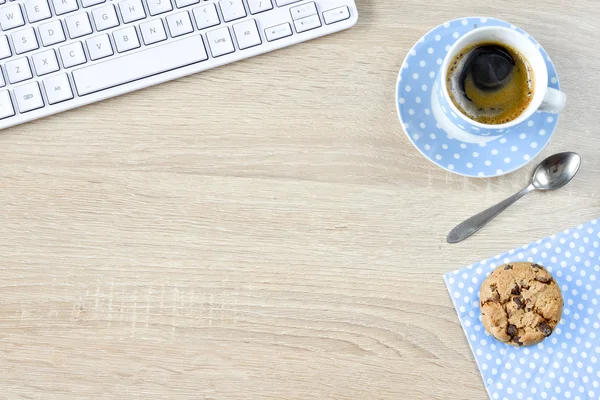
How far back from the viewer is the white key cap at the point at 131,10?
0.75 metres

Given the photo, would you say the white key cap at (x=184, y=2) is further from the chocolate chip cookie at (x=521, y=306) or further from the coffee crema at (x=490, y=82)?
the chocolate chip cookie at (x=521, y=306)

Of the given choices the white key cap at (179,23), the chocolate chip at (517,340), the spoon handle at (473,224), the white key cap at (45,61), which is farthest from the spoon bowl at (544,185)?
the white key cap at (45,61)

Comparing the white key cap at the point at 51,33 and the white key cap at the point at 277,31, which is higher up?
the white key cap at the point at 51,33

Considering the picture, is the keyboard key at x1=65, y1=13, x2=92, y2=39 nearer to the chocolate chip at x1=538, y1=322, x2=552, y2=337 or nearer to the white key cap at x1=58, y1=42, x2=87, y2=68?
the white key cap at x1=58, y1=42, x2=87, y2=68

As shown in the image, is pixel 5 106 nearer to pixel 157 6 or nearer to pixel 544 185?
pixel 157 6

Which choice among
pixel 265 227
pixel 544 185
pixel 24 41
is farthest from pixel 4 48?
pixel 544 185

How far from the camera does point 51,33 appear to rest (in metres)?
0.75

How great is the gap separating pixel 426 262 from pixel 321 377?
18 cm

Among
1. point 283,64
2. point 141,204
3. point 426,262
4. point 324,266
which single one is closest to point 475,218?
point 426,262

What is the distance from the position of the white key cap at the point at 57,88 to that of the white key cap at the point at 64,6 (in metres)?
0.07

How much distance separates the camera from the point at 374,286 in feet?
2.54

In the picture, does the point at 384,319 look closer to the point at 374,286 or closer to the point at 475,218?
the point at 374,286

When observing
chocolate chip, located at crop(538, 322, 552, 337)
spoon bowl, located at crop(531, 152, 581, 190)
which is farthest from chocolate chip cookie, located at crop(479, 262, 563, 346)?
spoon bowl, located at crop(531, 152, 581, 190)

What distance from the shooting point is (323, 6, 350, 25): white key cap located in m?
0.77
